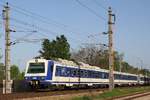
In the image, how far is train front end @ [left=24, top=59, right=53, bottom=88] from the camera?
37.2 metres

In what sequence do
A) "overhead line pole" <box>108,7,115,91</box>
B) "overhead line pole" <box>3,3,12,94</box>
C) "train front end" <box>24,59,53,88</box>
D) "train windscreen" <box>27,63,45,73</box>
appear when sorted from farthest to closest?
"overhead line pole" <box>108,7,115,91</box> → "train windscreen" <box>27,63,45,73</box> → "train front end" <box>24,59,53,88</box> → "overhead line pole" <box>3,3,12,94</box>

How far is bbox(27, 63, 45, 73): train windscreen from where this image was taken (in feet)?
123

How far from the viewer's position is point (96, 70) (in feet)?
176

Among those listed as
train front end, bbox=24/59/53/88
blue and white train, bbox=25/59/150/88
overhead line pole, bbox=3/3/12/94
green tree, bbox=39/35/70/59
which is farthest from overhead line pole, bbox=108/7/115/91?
green tree, bbox=39/35/70/59

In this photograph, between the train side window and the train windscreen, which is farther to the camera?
the train side window

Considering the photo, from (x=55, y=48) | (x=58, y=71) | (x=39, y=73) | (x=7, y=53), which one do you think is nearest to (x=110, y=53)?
(x=58, y=71)

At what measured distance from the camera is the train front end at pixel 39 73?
3719 cm

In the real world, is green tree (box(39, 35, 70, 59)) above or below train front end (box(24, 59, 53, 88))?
above

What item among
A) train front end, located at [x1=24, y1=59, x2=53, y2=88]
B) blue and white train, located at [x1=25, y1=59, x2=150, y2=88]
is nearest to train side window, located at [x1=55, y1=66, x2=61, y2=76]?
blue and white train, located at [x1=25, y1=59, x2=150, y2=88]

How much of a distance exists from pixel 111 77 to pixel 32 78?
8530 millimetres

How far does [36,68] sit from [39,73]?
2.11 ft

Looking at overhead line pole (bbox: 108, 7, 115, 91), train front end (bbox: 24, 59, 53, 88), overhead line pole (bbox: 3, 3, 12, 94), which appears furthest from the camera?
overhead line pole (bbox: 108, 7, 115, 91)

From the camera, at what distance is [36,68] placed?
37969mm

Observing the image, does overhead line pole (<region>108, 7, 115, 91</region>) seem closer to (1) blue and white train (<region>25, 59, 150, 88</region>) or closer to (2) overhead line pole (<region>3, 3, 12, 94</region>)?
(1) blue and white train (<region>25, 59, 150, 88</region>)
